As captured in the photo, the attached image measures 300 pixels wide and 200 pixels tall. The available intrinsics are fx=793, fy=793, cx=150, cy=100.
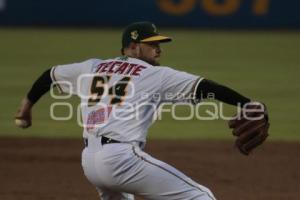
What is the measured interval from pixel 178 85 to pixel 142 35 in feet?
1.58

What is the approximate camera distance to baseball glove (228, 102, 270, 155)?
5172 millimetres

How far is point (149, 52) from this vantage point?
5.38m

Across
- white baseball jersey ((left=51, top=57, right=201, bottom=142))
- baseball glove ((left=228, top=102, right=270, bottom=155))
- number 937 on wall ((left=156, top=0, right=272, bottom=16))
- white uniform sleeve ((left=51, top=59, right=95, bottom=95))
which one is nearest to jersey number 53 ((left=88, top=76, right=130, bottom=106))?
white baseball jersey ((left=51, top=57, right=201, bottom=142))

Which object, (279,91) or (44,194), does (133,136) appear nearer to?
(44,194)

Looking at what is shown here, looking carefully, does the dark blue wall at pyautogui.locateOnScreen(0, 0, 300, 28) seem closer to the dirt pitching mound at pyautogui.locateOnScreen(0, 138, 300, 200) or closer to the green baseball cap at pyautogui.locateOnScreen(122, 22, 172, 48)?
the dirt pitching mound at pyautogui.locateOnScreen(0, 138, 300, 200)

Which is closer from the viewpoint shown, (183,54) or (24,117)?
(24,117)

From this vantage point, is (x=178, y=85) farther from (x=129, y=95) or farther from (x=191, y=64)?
(x=191, y=64)

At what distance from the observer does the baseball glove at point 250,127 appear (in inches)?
204

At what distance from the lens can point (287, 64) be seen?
17969 mm

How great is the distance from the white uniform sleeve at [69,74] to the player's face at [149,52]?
36cm

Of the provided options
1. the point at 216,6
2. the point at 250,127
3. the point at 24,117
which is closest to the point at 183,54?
the point at 216,6

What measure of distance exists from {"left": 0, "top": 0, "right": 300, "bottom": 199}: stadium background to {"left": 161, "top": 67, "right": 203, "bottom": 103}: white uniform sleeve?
2180 millimetres

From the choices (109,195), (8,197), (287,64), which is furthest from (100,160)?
(287,64)

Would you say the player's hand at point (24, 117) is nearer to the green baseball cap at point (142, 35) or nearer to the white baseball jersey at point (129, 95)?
the white baseball jersey at point (129, 95)
